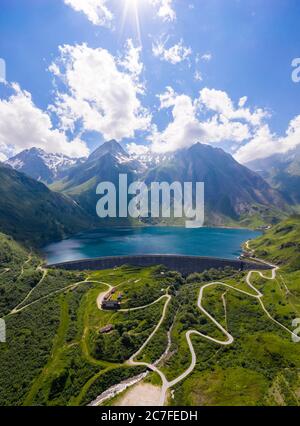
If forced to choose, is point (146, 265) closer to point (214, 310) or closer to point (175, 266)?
point (175, 266)

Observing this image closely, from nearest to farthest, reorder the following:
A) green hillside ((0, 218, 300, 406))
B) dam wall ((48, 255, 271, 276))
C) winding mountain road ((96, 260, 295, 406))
→ green hillside ((0, 218, 300, 406)) < winding mountain road ((96, 260, 295, 406)) < dam wall ((48, 255, 271, 276))

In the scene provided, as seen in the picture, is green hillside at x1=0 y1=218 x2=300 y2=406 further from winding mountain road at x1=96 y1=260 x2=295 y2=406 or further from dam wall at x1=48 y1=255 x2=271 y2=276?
dam wall at x1=48 y1=255 x2=271 y2=276

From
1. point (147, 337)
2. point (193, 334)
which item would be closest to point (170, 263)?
point (193, 334)

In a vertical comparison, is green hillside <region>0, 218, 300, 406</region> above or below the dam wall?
below

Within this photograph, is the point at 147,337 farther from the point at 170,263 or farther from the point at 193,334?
the point at 170,263

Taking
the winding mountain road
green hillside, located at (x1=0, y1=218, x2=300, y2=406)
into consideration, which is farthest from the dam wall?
the winding mountain road

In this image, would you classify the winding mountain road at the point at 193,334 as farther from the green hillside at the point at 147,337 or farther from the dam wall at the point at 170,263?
the dam wall at the point at 170,263

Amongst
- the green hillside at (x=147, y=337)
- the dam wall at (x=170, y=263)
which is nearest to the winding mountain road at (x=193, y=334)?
the green hillside at (x=147, y=337)

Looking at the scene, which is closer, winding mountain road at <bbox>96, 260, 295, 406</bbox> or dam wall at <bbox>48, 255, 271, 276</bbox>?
winding mountain road at <bbox>96, 260, 295, 406</bbox>
